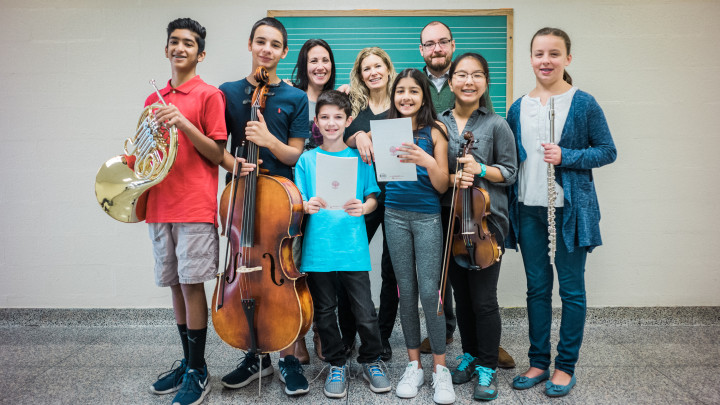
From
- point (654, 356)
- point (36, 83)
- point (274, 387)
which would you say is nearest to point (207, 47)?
point (36, 83)

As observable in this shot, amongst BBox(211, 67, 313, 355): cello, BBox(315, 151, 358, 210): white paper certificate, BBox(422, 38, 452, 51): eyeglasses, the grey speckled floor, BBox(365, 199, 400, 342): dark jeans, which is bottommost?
the grey speckled floor

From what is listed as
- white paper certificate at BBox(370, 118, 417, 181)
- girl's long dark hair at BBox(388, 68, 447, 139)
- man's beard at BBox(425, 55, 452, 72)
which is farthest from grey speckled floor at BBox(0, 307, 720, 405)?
man's beard at BBox(425, 55, 452, 72)

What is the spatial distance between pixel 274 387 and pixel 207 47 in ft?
7.22

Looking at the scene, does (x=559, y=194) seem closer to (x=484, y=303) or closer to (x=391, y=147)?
(x=484, y=303)

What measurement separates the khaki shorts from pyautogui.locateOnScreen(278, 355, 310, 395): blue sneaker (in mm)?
556

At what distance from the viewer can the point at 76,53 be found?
311 centimetres

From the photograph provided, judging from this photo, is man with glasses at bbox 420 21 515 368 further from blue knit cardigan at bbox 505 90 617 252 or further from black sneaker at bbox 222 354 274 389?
black sneaker at bbox 222 354 274 389

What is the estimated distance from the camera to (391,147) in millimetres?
1909

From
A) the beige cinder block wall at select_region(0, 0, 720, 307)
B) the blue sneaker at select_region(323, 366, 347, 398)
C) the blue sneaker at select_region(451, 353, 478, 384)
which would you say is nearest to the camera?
the blue sneaker at select_region(323, 366, 347, 398)

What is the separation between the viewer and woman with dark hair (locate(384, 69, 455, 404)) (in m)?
2.01

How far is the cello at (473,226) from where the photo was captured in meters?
1.87

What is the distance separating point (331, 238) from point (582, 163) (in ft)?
3.66

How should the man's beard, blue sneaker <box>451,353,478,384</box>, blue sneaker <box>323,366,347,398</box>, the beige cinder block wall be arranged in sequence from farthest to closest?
1. the beige cinder block wall
2. the man's beard
3. blue sneaker <box>451,353,478,384</box>
4. blue sneaker <box>323,366,347,398</box>

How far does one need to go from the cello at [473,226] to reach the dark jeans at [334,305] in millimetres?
350
